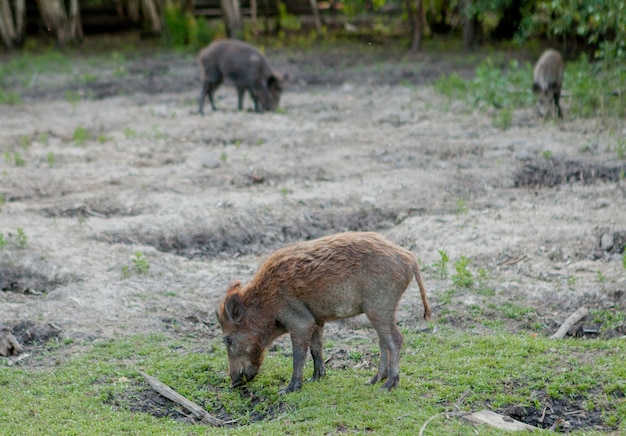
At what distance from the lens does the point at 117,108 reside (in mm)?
16906

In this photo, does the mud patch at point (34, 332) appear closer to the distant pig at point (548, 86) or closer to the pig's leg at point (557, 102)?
the distant pig at point (548, 86)

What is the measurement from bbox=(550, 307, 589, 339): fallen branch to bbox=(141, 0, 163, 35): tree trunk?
76.0 feet

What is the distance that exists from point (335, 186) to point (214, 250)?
7.88ft

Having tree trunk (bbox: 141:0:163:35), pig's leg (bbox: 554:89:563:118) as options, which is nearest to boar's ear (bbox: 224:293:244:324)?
pig's leg (bbox: 554:89:563:118)

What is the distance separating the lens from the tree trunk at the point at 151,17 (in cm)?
2798

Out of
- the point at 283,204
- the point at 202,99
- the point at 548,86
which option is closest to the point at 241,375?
the point at 283,204

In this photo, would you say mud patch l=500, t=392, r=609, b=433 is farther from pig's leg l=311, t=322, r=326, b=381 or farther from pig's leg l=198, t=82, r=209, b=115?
pig's leg l=198, t=82, r=209, b=115

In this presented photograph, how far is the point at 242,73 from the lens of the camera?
1658cm

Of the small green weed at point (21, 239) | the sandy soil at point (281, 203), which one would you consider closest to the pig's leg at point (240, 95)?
the sandy soil at point (281, 203)

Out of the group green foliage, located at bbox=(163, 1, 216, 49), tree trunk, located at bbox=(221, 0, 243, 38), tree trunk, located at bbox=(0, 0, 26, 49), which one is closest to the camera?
tree trunk, located at bbox=(221, 0, 243, 38)

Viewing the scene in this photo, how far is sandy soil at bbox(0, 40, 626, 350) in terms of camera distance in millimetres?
7773

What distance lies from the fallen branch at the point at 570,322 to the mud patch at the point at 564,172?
13.0 feet

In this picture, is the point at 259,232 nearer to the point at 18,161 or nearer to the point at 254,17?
the point at 18,161

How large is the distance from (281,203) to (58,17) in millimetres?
18473
